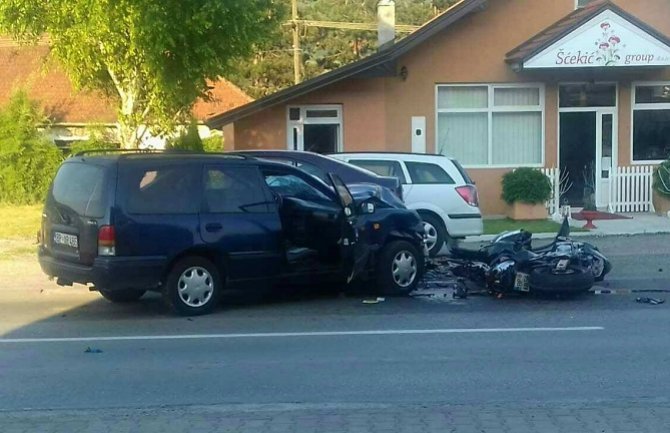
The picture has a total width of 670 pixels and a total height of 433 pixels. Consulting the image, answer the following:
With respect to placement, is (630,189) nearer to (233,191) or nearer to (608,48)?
(608,48)

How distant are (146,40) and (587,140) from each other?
10768mm

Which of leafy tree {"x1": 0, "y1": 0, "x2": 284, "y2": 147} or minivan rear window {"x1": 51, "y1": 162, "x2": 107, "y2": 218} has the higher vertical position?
leafy tree {"x1": 0, "y1": 0, "x2": 284, "y2": 147}

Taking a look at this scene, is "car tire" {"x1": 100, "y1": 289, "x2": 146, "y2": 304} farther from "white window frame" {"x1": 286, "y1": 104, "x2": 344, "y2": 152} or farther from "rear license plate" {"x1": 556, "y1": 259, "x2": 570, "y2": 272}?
"white window frame" {"x1": 286, "y1": 104, "x2": 344, "y2": 152}

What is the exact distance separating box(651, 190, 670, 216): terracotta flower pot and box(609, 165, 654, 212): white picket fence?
246 millimetres

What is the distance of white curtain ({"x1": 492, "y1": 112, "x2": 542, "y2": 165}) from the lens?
75.8ft

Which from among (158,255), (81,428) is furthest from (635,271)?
(81,428)

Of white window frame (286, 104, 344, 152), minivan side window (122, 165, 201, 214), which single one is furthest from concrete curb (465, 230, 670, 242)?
minivan side window (122, 165, 201, 214)

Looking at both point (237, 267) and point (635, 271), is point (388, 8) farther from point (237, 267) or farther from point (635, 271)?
point (237, 267)

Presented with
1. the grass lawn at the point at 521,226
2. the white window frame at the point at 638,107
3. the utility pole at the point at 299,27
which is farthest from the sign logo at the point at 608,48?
the utility pole at the point at 299,27

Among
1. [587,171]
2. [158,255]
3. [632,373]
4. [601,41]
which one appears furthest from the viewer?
[587,171]

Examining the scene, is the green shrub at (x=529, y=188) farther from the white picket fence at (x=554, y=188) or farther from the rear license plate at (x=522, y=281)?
the rear license plate at (x=522, y=281)

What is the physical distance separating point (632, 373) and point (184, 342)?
13.6ft

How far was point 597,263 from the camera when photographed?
506 inches

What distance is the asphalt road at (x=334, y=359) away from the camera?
7.30m
